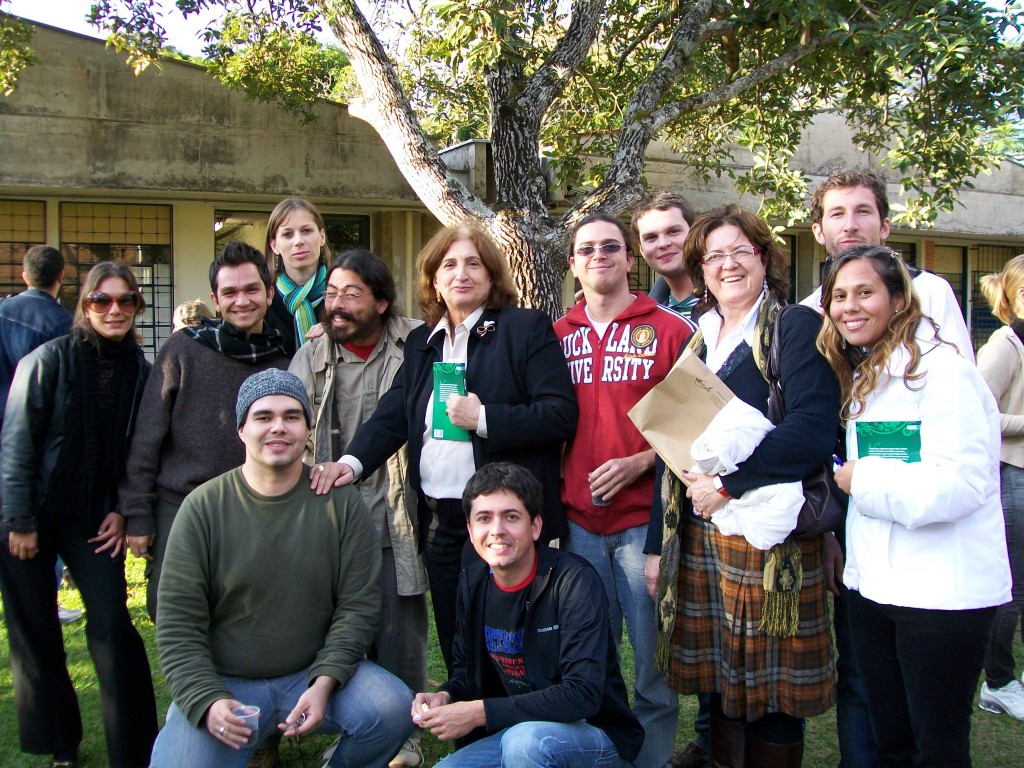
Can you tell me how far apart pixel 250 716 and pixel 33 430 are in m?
1.48

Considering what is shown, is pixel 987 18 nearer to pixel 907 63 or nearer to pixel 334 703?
pixel 907 63

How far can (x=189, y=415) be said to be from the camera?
340 cm

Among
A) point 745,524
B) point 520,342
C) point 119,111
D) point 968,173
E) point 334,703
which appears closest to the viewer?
point 745,524

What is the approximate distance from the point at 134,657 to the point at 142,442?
2.79ft

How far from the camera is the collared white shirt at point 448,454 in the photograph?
10.4ft

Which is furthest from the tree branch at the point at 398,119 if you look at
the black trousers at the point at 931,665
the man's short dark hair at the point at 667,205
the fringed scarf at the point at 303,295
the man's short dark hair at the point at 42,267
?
the black trousers at the point at 931,665

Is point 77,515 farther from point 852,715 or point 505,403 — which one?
point 852,715

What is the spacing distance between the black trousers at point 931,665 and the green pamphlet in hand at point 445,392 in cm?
145

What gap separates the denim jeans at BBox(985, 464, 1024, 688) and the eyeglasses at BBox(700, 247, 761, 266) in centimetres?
209

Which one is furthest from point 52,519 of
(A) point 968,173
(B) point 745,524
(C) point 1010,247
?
(C) point 1010,247

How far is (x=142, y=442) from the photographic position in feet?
11.0

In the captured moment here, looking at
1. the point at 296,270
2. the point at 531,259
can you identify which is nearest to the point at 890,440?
the point at 296,270

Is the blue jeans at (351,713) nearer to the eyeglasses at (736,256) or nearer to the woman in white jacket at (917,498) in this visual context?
the woman in white jacket at (917,498)

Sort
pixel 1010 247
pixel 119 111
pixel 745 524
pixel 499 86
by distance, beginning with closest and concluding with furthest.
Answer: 1. pixel 745 524
2. pixel 499 86
3. pixel 119 111
4. pixel 1010 247
